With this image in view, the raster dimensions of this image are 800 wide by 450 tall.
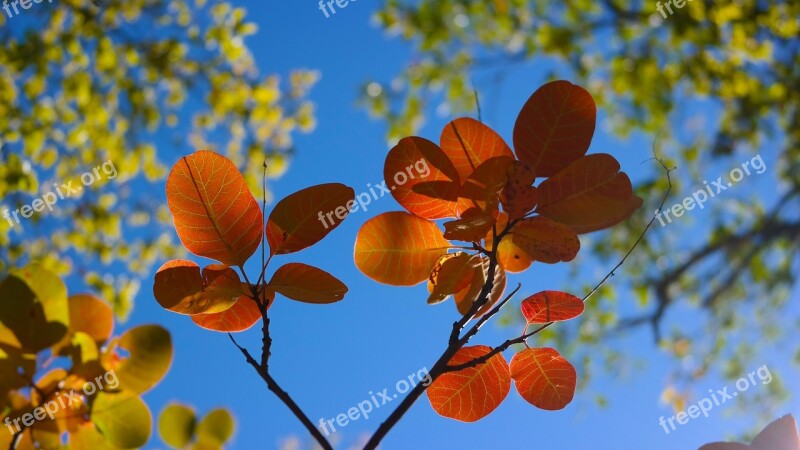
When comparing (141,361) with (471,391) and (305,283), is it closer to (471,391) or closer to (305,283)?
(305,283)

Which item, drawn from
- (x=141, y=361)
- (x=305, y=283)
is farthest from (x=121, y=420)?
(x=305, y=283)

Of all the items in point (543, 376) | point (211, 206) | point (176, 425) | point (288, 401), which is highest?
point (211, 206)

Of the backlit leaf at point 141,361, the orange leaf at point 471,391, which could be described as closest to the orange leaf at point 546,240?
the orange leaf at point 471,391

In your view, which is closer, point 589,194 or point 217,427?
point 589,194

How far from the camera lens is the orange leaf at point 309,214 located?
0.58 meters

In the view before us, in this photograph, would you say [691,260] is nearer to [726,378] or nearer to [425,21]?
[726,378]

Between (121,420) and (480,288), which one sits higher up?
(121,420)

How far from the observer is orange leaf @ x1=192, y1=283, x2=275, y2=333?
2.04 feet

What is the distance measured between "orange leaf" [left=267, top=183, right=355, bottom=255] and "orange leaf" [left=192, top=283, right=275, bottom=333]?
0.08 metres

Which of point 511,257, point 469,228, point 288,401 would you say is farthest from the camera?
point 511,257

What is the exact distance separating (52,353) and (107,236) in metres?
2.65

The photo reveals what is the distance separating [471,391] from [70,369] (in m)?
0.44

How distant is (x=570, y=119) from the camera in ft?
1.98

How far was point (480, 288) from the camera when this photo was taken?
24.6 inches
